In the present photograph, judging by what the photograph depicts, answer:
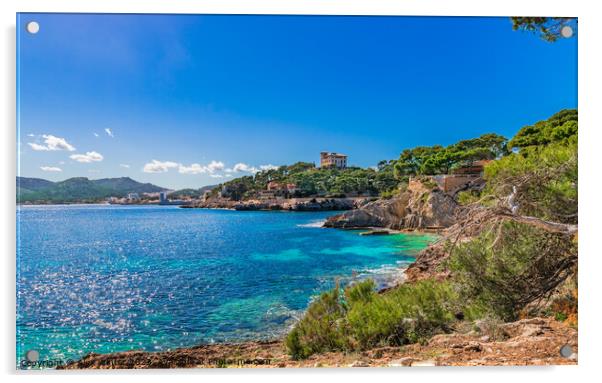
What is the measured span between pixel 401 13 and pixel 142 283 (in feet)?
12.9

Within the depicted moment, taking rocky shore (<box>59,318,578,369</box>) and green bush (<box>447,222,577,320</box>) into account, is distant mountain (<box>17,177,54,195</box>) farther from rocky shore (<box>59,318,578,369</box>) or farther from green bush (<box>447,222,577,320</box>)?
green bush (<box>447,222,577,320</box>)

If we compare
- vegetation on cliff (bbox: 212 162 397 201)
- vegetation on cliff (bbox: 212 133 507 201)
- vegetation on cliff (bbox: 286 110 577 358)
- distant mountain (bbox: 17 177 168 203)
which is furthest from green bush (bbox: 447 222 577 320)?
distant mountain (bbox: 17 177 168 203)

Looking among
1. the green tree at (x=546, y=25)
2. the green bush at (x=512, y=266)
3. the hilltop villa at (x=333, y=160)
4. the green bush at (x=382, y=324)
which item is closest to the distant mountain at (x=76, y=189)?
the hilltop villa at (x=333, y=160)

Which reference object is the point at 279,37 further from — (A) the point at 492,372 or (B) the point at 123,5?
(A) the point at 492,372

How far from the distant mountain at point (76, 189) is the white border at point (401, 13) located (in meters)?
0.11

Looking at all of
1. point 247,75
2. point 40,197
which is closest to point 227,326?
point 40,197

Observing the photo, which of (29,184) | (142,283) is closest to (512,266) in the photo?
(142,283)

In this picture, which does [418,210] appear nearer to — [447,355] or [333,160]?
[333,160]

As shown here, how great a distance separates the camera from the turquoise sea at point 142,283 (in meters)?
2.71

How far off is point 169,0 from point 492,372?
399 cm

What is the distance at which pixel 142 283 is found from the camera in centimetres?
349

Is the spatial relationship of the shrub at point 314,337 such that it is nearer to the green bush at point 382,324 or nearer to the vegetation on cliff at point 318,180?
the green bush at point 382,324

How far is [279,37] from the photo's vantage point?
2.71m

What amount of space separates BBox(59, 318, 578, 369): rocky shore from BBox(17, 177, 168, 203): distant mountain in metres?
1.48
